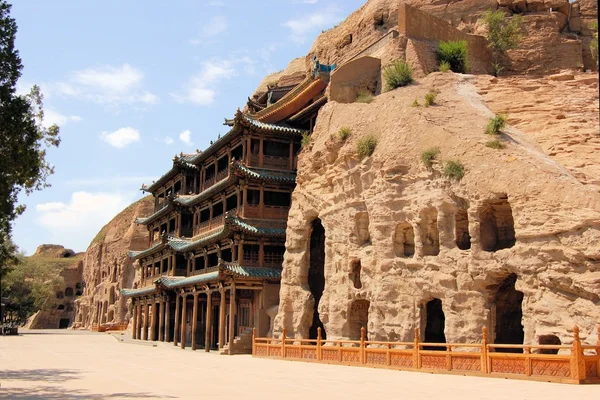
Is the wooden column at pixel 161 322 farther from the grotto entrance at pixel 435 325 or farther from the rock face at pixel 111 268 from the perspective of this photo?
the rock face at pixel 111 268

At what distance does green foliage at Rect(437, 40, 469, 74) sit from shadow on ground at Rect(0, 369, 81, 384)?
21.1 meters

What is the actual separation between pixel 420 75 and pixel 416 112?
401 cm

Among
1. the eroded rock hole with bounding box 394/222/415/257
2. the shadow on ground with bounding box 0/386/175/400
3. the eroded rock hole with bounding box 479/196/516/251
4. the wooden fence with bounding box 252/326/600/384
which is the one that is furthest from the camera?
the eroded rock hole with bounding box 394/222/415/257

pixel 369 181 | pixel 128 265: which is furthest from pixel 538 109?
pixel 128 265

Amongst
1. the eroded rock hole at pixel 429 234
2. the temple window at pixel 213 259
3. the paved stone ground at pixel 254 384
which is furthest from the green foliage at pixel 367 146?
the temple window at pixel 213 259

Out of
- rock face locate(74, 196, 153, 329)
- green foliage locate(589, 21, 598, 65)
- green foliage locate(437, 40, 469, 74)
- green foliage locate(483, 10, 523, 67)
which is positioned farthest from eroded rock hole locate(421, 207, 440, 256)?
rock face locate(74, 196, 153, 329)

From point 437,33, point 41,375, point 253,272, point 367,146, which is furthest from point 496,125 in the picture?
point 41,375

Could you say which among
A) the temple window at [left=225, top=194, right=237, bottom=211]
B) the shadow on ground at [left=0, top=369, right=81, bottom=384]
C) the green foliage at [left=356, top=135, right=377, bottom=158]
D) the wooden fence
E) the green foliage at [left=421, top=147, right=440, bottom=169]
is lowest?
the shadow on ground at [left=0, top=369, right=81, bottom=384]

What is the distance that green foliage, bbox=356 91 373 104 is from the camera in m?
29.8

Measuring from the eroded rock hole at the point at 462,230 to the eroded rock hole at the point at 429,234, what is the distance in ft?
2.51

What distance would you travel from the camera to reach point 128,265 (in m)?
74.4

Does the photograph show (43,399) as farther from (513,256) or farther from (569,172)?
(569,172)

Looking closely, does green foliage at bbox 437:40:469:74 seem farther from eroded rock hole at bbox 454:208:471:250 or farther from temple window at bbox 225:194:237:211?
temple window at bbox 225:194:237:211

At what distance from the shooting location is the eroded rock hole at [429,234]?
24.1 metres
